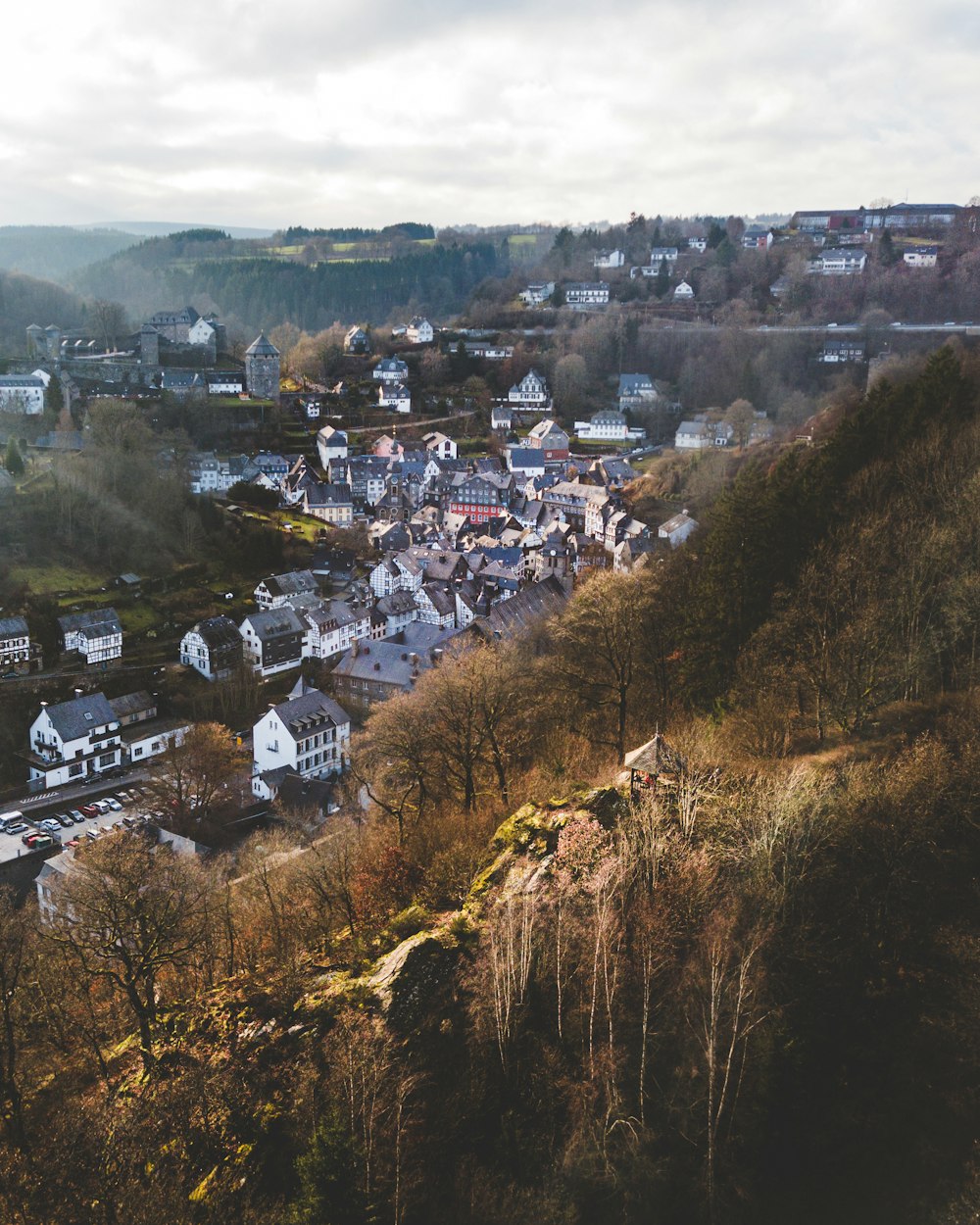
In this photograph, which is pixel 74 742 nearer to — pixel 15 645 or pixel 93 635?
pixel 93 635

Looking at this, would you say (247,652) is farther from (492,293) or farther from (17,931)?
(492,293)

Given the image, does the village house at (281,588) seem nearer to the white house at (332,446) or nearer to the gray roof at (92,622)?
the gray roof at (92,622)

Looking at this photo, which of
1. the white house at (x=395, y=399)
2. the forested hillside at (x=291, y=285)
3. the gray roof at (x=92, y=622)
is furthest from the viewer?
the forested hillside at (x=291, y=285)

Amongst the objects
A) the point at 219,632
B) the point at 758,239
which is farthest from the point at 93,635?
the point at 758,239

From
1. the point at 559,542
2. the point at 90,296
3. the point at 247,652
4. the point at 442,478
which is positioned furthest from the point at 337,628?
the point at 90,296

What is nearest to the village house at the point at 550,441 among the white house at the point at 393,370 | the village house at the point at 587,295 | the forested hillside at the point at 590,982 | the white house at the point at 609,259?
the white house at the point at 393,370

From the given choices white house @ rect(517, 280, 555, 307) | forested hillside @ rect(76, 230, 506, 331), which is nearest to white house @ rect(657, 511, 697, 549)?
white house @ rect(517, 280, 555, 307)
